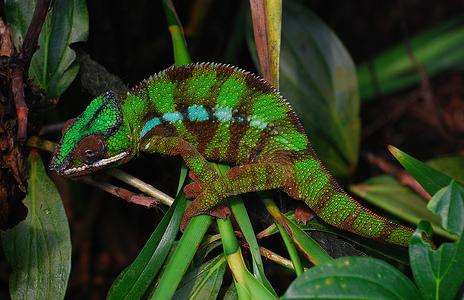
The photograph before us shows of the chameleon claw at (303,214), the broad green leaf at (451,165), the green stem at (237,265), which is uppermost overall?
the green stem at (237,265)

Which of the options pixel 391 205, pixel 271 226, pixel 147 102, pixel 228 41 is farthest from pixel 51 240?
pixel 228 41

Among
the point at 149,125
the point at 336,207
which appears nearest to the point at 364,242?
the point at 336,207

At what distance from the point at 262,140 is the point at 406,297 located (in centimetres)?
59

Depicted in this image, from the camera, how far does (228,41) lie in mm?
2512

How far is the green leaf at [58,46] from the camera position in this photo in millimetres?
1543

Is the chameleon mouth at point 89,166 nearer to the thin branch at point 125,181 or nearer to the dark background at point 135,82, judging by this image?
the thin branch at point 125,181

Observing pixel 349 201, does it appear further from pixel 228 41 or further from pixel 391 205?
pixel 228 41

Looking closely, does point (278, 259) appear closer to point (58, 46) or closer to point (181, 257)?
point (181, 257)

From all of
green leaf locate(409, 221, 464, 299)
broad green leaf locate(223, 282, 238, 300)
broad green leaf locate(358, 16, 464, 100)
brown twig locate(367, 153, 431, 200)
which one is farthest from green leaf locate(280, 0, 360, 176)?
green leaf locate(409, 221, 464, 299)

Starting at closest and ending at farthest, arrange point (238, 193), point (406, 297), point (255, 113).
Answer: point (406, 297) < point (238, 193) < point (255, 113)

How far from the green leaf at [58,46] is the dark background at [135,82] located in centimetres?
41

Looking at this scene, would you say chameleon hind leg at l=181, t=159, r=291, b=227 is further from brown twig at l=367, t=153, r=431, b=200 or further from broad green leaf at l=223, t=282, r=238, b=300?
brown twig at l=367, t=153, r=431, b=200

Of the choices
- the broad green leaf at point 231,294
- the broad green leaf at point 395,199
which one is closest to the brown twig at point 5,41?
the broad green leaf at point 231,294

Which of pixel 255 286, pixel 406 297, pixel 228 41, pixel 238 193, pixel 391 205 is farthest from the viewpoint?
pixel 228 41
